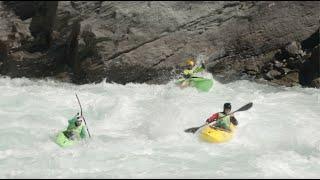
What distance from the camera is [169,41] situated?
15836 millimetres

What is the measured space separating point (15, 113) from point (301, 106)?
6668 mm

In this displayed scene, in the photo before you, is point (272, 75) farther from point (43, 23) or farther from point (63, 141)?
point (63, 141)

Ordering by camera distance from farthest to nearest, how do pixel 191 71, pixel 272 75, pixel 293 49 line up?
pixel 293 49 < pixel 272 75 < pixel 191 71

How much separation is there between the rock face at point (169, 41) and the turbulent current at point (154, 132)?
626 mm

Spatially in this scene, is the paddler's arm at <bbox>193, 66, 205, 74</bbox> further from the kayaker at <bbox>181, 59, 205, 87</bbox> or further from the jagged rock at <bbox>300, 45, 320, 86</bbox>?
the jagged rock at <bbox>300, 45, 320, 86</bbox>

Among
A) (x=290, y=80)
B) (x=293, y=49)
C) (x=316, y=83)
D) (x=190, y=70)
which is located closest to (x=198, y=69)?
(x=190, y=70)

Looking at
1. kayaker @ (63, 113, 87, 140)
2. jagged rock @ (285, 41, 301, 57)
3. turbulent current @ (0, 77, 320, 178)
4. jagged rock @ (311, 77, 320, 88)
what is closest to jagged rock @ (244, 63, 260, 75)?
A: turbulent current @ (0, 77, 320, 178)

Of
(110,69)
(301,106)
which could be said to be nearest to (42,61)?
(110,69)

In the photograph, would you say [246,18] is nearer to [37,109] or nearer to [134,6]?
[134,6]

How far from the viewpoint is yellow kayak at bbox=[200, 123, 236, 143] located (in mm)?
10305

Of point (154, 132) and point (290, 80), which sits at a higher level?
point (290, 80)

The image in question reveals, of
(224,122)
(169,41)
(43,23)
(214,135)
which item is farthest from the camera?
(43,23)

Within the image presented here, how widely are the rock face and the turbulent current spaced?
63 cm

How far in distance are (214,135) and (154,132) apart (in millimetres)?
1215
